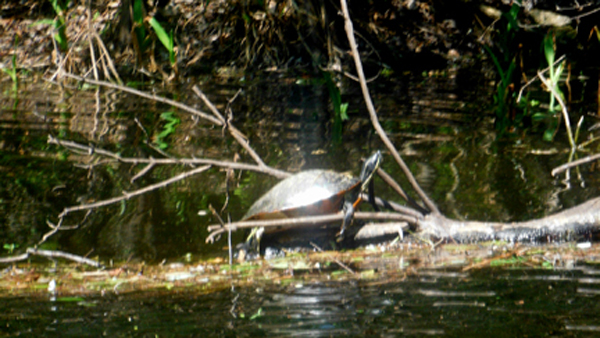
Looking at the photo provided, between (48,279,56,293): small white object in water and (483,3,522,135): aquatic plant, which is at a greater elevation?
(483,3,522,135): aquatic plant

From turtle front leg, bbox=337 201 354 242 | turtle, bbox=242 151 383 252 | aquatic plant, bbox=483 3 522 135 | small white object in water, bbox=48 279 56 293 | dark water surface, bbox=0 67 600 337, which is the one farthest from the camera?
aquatic plant, bbox=483 3 522 135

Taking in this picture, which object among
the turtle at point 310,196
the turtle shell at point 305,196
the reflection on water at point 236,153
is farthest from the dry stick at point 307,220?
the reflection on water at point 236,153

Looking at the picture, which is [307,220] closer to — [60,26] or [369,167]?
[369,167]

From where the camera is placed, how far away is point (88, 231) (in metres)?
4.27

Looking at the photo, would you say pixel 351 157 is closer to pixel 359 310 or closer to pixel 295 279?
pixel 295 279

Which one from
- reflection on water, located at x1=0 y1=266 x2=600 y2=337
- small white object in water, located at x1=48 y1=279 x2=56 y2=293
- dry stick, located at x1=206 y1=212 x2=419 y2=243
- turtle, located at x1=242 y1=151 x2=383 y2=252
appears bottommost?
reflection on water, located at x1=0 y1=266 x2=600 y2=337

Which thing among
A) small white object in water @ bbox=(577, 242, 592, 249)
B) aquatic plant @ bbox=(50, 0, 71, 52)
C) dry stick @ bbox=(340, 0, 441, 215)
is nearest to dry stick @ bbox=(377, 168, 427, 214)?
dry stick @ bbox=(340, 0, 441, 215)

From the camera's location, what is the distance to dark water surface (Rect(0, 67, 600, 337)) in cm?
244

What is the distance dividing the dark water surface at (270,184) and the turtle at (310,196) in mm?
268

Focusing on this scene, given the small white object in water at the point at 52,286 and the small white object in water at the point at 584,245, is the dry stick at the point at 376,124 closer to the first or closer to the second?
the small white object in water at the point at 584,245

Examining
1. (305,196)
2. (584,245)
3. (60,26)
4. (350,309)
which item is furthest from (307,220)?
(60,26)

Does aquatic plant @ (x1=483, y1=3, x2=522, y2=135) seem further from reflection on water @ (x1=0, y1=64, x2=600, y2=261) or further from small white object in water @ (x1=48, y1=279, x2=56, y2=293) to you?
small white object in water @ (x1=48, y1=279, x2=56, y2=293)

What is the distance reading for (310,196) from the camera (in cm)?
375

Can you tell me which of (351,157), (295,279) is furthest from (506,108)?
(295,279)
